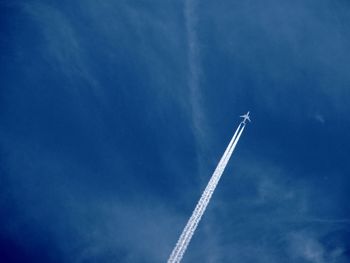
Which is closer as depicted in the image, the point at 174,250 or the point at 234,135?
the point at 174,250

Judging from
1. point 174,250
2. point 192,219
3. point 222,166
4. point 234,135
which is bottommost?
point 174,250

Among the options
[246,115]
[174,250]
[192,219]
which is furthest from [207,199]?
[246,115]

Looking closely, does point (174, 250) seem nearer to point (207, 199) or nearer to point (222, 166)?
point (207, 199)

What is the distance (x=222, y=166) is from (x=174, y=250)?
1226 inches

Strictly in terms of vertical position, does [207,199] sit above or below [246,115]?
below

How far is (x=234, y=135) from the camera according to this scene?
154 meters

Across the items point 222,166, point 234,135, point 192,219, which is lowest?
point 192,219

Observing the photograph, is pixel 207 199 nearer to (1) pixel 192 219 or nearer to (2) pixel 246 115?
(1) pixel 192 219

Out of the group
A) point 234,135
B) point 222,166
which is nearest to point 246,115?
point 234,135

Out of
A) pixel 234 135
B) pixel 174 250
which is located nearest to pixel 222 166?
pixel 234 135

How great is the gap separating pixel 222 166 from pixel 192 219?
65.8ft

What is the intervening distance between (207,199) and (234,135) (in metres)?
23.6

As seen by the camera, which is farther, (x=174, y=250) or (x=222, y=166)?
(x=222, y=166)

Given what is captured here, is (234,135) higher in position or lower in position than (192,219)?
higher
